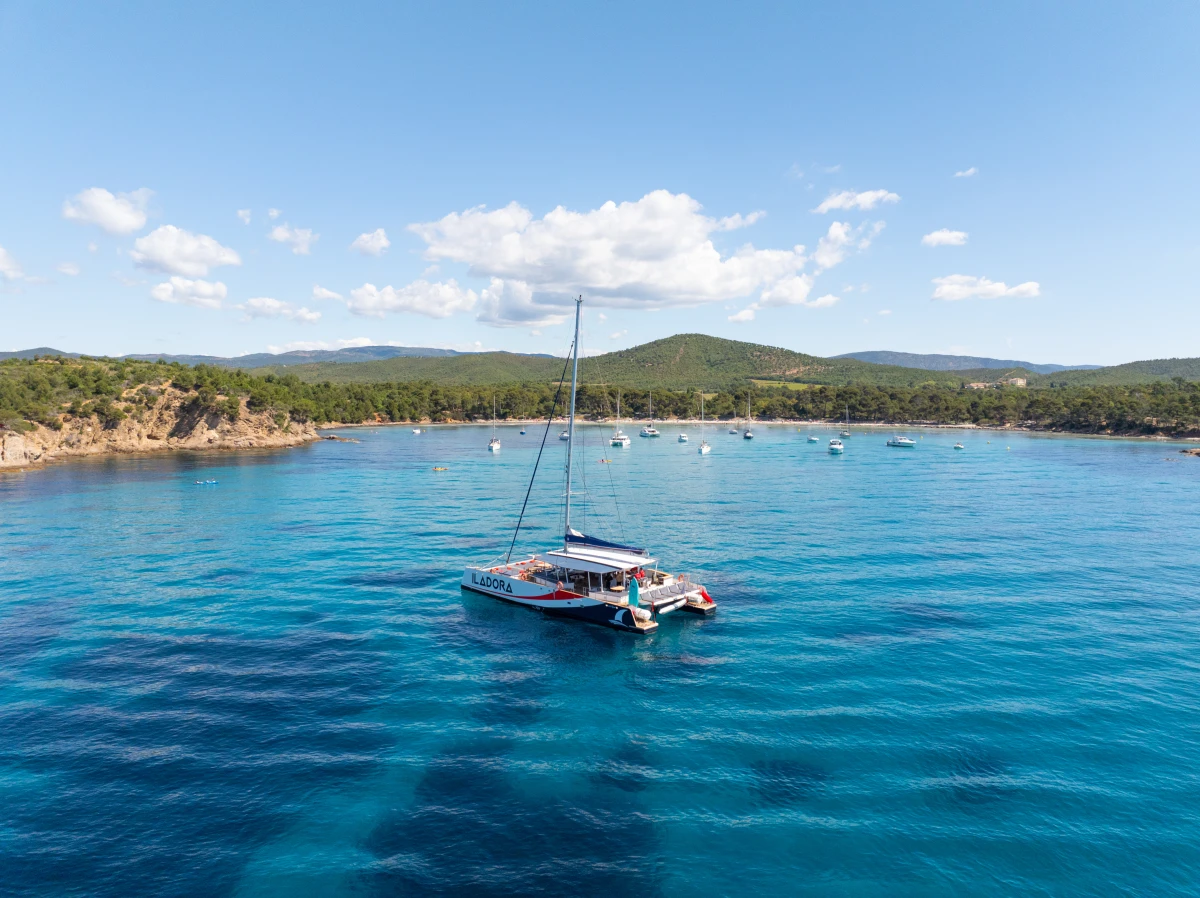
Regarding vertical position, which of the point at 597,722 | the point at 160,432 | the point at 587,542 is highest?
the point at 160,432

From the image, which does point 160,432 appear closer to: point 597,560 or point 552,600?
point 552,600

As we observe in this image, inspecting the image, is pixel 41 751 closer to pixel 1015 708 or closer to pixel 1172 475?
pixel 1015 708

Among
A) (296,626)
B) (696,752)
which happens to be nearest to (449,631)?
(296,626)

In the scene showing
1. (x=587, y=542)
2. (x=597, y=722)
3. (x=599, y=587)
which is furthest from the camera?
(x=587, y=542)

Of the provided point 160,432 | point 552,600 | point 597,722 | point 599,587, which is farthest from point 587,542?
point 160,432

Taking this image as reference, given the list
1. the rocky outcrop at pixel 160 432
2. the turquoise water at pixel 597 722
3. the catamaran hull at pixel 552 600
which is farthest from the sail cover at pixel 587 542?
the rocky outcrop at pixel 160 432

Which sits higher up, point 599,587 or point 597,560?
point 597,560

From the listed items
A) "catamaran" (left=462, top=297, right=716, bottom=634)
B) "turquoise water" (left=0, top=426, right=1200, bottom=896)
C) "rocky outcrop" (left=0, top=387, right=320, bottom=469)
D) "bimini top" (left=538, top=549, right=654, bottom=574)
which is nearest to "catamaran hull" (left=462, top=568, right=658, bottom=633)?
"catamaran" (left=462, top=297, right=716, bottom=634)
